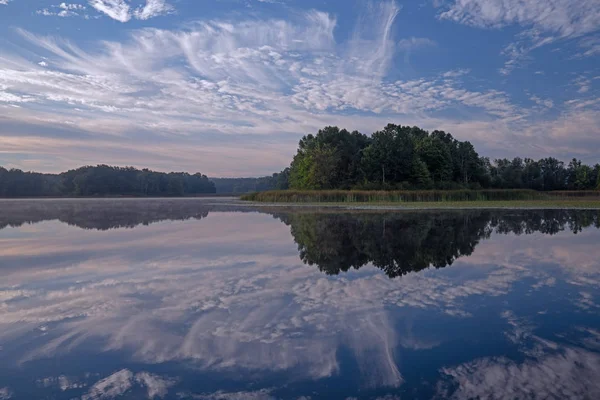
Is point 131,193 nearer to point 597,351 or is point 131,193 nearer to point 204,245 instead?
point 204,245

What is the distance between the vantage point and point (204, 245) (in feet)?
38.0

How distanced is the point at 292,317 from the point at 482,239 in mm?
9125

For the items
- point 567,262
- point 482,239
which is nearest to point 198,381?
point 567,262

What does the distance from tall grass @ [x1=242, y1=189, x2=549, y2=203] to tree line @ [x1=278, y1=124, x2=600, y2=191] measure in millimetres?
14798

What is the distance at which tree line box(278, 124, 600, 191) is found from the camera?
64.6 meters

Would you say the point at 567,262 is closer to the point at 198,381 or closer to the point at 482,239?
the point at 482,239

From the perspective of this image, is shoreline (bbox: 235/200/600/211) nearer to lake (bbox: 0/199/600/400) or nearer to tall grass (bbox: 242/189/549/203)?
tall grass (bbox: 242/189/549/203)

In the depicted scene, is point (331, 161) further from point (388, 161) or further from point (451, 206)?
point (451, 206)

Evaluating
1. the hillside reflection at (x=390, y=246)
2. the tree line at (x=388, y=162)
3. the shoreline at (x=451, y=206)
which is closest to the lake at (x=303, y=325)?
the hillside reflection at (x=390, y=246)

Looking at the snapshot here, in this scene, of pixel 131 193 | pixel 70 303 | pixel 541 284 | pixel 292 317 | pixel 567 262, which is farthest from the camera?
pixel 131 193

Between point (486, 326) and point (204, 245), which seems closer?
point (486, 326)

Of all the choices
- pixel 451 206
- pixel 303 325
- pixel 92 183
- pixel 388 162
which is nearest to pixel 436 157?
pixel 388 162

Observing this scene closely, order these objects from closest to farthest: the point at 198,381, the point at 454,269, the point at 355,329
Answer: the point at 198,381 → the point at 355,329 → the point at 454,269

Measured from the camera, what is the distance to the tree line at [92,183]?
101 metres
